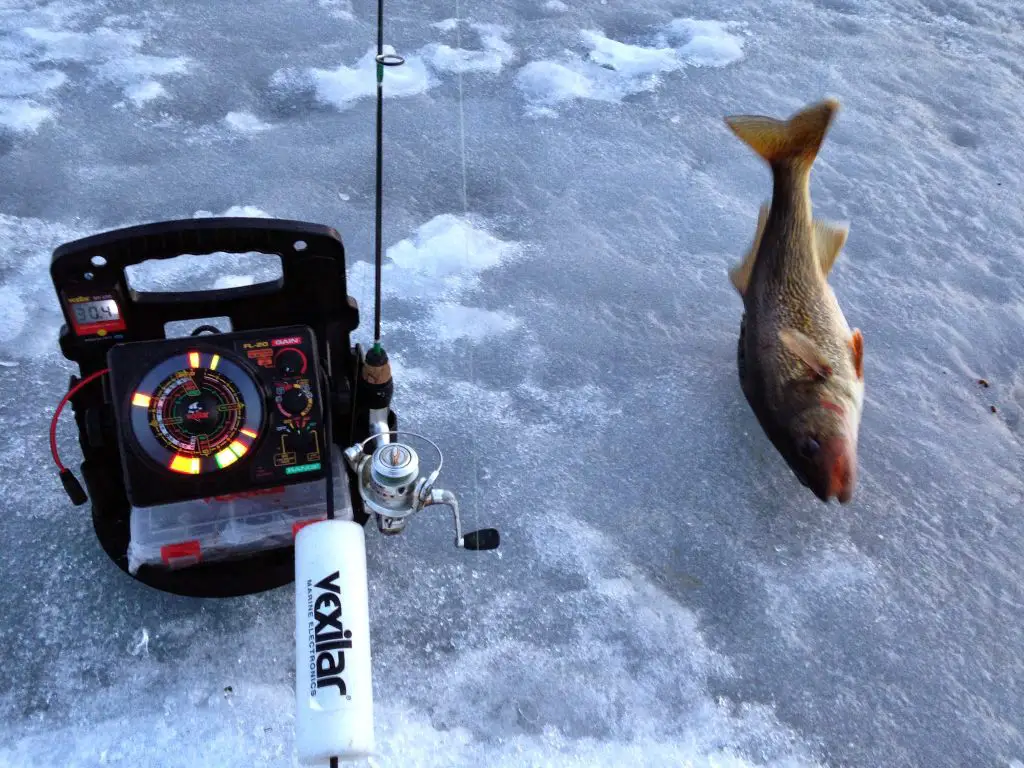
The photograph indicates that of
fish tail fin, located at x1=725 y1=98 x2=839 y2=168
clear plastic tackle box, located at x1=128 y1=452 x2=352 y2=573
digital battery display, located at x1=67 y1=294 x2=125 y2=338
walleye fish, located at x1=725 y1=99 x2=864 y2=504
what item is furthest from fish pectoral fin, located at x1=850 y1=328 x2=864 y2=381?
digital battery display, located at x1=67 y1=294 x2=125 y2=338

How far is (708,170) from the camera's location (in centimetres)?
350

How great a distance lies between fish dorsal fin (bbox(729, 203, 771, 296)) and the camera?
286 cm

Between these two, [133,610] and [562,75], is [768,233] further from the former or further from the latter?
[133,610]

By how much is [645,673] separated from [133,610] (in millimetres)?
1171

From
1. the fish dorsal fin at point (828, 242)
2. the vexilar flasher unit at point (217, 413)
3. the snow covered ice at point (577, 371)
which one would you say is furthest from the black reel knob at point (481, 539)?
the fish dorsal fin at point (828, 242)

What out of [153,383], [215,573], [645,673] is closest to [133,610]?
[215,573]

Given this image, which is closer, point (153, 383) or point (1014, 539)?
point (153, 383)

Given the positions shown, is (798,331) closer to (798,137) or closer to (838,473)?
(838,473)

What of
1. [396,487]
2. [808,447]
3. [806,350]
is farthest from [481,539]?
[806,350]

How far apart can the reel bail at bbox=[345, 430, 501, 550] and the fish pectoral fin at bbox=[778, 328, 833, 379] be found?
1175mm

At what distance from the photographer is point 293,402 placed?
1771mm

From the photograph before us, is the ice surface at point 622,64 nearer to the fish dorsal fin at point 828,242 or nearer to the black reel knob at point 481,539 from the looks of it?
the fish dorsal fin at point 828,242

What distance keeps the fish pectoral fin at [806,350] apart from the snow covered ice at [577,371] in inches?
8.6

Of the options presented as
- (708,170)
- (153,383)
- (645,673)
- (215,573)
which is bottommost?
(645,673)
